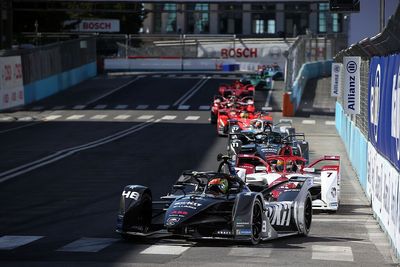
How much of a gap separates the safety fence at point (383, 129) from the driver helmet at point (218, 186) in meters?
2.45

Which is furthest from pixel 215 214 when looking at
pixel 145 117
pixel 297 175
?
pixel 145 117

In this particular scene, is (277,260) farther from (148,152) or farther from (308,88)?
(308,88)

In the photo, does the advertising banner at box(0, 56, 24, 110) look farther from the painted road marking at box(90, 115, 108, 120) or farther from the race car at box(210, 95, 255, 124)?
the race car at box(210, 95, 255, 124)

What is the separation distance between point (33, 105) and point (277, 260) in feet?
145

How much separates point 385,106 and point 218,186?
2947 millimetres

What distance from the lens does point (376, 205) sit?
18703mm

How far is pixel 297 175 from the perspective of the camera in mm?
20766

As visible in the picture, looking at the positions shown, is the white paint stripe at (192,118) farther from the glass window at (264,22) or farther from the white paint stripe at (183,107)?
the glass window at (264,22)

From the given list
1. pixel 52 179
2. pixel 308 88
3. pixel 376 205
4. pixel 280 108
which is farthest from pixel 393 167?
pixel 308 88

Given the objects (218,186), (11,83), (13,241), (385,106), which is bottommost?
(11,83)

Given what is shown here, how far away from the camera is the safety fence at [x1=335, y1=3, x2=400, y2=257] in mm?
14633

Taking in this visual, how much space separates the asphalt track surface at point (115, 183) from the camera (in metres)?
14.7

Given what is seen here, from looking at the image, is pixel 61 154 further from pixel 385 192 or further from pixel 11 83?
pixel 11 83

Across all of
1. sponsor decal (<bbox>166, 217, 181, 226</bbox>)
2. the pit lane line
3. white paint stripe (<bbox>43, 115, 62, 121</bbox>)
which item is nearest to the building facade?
white paint stripe (<bbox>43, 115, 62, 121</bbox>)
